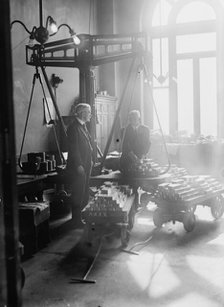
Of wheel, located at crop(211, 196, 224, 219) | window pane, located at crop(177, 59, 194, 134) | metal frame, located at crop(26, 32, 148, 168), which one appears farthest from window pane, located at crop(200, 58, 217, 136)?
metal frame, located at crop(26, 32, 148, 168)

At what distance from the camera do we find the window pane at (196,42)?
10.6 metres

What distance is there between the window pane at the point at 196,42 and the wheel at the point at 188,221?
6.96 metres

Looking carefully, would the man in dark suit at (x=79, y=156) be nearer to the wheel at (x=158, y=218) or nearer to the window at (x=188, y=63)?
the wheel at (x=158, y=218)

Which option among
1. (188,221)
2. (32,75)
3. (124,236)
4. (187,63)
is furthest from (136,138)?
(187,63)

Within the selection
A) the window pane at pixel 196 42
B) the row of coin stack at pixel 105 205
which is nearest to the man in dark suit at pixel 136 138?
the row of coin stack at pixel 105 205

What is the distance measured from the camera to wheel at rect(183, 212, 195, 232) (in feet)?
15.9

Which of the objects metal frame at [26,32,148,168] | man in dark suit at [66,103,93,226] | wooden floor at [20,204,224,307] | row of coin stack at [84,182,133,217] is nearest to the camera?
wooden floor at [20,204,224,307]

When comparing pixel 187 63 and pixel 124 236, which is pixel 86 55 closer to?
pixel 124 236

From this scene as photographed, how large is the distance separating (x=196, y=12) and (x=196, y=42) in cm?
82

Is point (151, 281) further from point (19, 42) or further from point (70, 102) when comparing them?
point (70, 102)

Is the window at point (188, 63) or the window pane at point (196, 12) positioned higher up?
the window pane at point (196, 12)

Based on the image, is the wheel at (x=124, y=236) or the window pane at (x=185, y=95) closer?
the wheel at (x=124, y=236)

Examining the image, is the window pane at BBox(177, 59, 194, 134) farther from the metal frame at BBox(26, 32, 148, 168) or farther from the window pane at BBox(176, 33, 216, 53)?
the metal frame at BBox(26, 32, 148, 168)

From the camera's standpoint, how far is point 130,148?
19.9 ft
